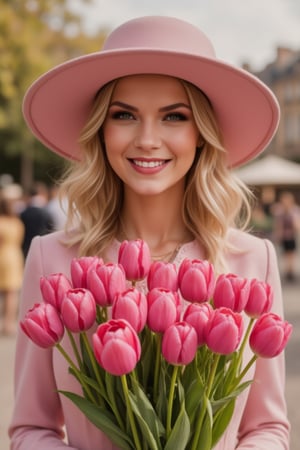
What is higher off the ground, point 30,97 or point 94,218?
point 30,97

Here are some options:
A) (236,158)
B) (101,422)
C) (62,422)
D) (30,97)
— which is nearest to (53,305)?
(101,422)

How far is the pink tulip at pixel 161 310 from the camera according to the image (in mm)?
1101

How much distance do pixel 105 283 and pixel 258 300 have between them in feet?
0.95

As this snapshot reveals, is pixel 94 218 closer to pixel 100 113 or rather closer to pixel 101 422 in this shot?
pixel 100 113

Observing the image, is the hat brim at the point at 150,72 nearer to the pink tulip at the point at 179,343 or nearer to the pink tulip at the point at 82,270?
the pink tulip at the point at 82,270

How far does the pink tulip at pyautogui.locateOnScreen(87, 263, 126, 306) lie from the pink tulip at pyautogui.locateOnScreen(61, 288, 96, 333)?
0.07ft

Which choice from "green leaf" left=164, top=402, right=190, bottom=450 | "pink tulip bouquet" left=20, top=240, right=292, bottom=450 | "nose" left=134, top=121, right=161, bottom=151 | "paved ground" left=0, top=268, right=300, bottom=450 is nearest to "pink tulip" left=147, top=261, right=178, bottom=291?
"pink tulip bouquet" left=20, top=240, right=292, bottom=450

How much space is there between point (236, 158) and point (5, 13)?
12.8 meters

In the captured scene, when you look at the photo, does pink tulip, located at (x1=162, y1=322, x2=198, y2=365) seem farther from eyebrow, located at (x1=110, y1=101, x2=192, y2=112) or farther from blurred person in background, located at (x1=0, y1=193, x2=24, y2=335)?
blurred person in background, located at (x1=0, y1=193, x2=24, y2=335)

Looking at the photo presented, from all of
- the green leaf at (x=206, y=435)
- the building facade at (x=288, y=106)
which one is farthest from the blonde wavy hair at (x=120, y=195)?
the building facade at (x=288, y=106)

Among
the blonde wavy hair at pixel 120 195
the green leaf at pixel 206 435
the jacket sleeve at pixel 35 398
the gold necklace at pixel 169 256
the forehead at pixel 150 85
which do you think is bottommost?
the jacket sleeve at pixel 35 398

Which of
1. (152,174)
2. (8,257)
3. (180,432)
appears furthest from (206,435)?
(8,257)

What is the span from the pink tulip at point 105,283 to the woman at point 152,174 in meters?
0.47

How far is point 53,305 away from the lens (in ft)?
3.86
